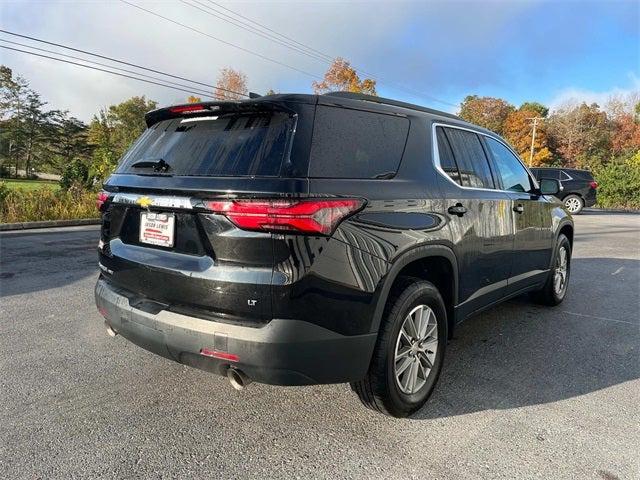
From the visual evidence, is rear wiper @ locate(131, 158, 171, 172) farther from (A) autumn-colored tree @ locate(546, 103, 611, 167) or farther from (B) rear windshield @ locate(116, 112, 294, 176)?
(A) autumn-colored tree @ locate(546, 103, 611, 167)

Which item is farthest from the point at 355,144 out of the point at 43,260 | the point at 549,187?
the point at 43,260

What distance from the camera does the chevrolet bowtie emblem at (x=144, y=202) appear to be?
2.55 meters

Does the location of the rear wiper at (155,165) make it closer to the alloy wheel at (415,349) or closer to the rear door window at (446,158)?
the alloy wheel at (415,349)

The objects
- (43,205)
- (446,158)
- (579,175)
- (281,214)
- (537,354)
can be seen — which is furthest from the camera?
(579,175)

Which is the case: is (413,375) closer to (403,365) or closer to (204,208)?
(403,365)

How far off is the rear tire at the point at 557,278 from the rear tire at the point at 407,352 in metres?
2.65

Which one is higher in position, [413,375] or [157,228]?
[157,228]

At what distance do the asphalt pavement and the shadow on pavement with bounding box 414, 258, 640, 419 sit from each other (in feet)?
0.06

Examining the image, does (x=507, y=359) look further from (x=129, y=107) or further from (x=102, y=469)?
(x=129, y=107)

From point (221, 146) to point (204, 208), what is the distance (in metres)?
0.40

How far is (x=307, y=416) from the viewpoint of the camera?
9.22 ft

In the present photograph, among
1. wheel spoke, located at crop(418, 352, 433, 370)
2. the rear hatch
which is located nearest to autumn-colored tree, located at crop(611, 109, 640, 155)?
wheel spoke, located at crop(418, 352, 433, 370)

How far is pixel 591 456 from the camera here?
2.50 metres

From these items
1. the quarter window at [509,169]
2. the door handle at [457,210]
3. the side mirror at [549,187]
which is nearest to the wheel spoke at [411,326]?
the door handle at [457,210]
